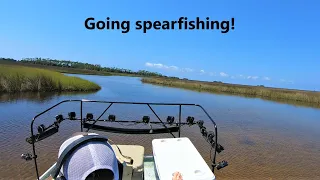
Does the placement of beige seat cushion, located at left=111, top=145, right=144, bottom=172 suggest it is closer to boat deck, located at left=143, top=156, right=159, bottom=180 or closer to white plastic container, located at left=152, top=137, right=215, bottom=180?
boat deck, located at left=143, top=156, right=159, bottom=180

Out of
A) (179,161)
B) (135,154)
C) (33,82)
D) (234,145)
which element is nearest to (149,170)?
(135,154)

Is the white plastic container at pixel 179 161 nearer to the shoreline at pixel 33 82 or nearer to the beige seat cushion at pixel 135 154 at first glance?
the beige seat cushion at pixel 135 154

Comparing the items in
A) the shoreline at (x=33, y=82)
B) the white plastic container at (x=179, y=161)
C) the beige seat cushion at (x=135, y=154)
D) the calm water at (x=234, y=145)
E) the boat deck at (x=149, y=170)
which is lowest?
the calm water at (x=234, y=145)

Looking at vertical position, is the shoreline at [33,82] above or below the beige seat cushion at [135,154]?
above

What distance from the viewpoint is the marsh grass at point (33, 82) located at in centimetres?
2227

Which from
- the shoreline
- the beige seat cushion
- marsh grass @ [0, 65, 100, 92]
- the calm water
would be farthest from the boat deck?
marsh grass @ [0, 65, 100, 92]

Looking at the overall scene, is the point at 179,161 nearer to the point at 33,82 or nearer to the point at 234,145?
the point at 234,145

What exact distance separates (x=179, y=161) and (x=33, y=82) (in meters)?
22.8

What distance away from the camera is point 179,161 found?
4309 millimetres

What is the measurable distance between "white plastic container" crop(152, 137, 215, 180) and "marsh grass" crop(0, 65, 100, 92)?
68.3 ft

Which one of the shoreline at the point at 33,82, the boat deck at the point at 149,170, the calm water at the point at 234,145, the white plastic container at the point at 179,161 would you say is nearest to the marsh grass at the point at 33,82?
the shoreline at the point at 33,82

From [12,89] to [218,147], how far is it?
21867 mm

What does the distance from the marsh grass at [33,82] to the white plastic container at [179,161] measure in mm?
20817

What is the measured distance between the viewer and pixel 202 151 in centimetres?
991
